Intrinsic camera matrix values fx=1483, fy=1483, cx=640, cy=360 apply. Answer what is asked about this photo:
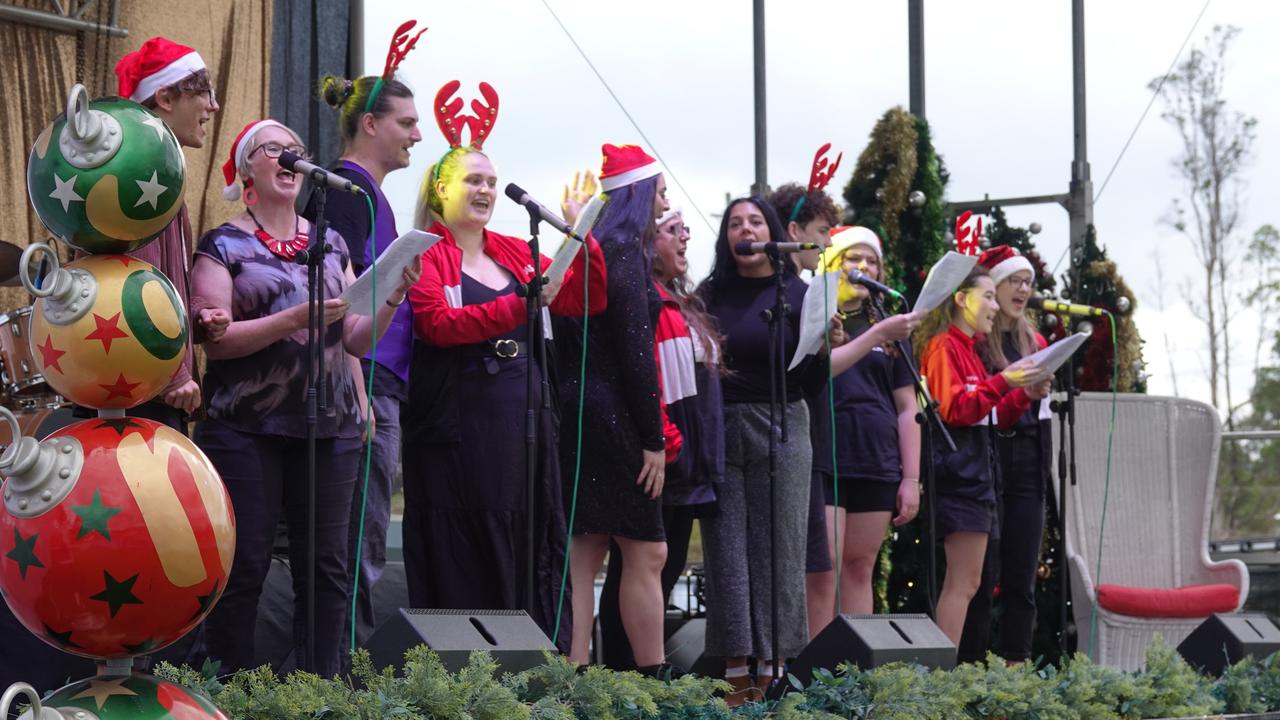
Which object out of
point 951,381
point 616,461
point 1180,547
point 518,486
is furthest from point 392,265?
point 1180,547

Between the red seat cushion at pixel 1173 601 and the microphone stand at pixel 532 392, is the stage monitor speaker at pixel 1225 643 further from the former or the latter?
the microphone stand at pixel 532 392

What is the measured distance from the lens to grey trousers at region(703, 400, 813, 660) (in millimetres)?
4500

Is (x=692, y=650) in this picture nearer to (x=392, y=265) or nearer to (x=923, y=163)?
(x=392, y=265)

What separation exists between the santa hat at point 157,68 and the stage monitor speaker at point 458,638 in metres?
1.35

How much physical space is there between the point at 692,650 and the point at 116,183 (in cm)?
376

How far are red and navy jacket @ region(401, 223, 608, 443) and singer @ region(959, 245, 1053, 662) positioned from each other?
2.35 metres

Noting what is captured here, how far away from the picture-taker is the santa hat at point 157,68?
342cm

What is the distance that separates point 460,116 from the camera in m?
4.33

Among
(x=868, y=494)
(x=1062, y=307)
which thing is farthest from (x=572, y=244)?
(x=1062, y=307)

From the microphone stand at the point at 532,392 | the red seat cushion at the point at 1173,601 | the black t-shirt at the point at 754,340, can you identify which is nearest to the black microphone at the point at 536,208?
the microphone stand at the point at 532,392

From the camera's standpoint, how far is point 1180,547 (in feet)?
21.9

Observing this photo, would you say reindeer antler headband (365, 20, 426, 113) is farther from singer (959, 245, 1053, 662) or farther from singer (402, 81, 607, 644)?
singer (959, 245, 1053, 662)

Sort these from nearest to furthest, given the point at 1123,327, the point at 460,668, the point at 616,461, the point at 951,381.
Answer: the point at 460,668 < the point at 616,461 < the point at 951,381 < the point at 1123,327

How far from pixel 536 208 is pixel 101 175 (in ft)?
6.55
